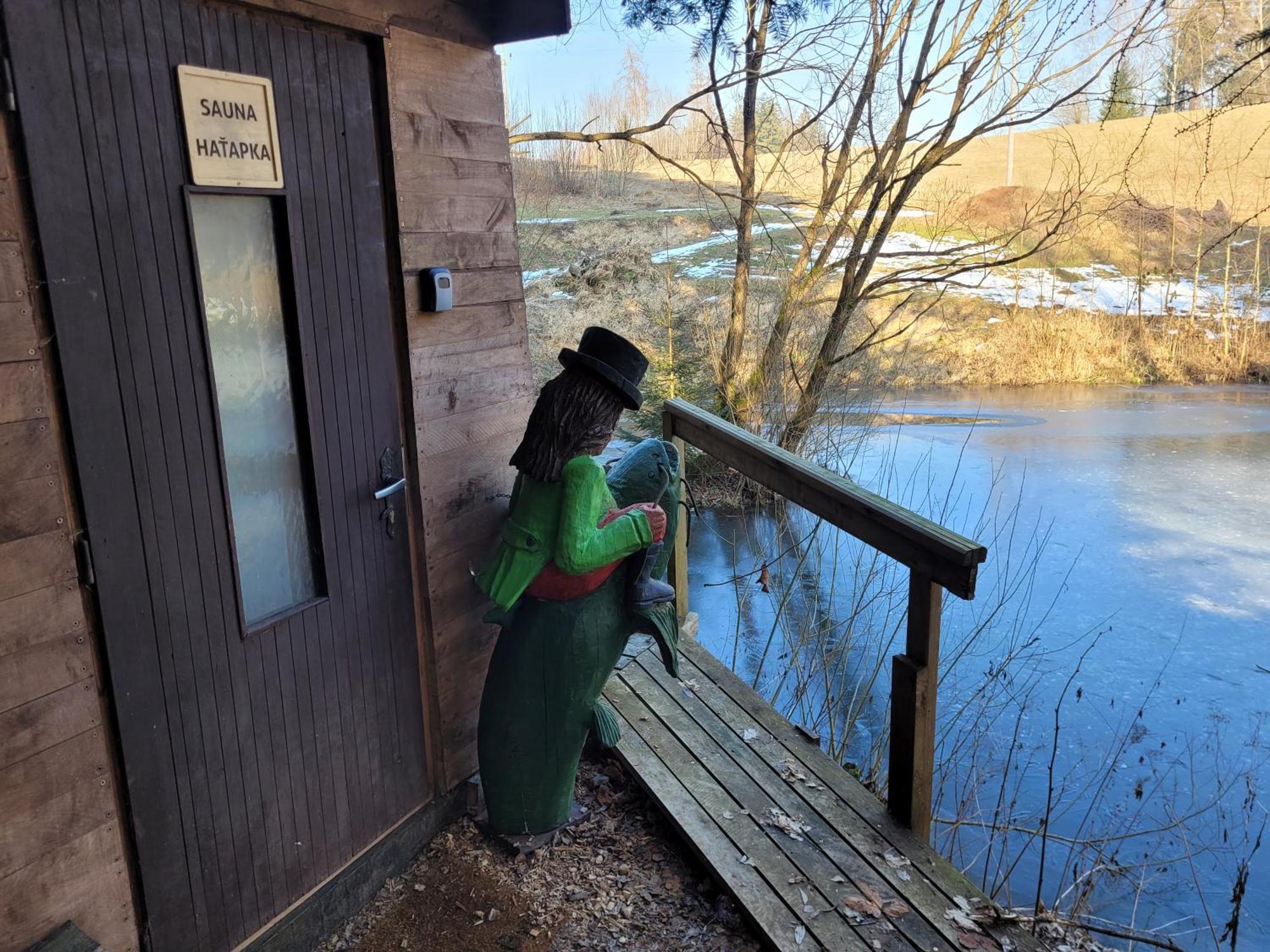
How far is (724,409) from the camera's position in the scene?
26.6 feet

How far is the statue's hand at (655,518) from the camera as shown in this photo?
102 inches

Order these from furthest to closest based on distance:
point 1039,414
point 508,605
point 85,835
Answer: point 1039,414, point 508,605, point 85,835

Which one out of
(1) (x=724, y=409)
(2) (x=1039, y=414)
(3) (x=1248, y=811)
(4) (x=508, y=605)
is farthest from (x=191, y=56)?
(2) (x=1039, y=414)

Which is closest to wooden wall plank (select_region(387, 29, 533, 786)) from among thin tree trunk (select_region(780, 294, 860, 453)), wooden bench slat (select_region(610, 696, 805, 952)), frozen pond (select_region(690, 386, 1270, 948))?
wooden bench slat (select_region(610, 696, 805, 952))

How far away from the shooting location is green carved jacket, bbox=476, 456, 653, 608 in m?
2.43

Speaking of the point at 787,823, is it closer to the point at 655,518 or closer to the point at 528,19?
the point at 655,518

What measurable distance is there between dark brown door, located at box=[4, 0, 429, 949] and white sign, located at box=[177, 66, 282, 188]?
0.09 ft

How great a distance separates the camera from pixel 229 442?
2.13 meters

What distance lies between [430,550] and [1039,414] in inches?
395

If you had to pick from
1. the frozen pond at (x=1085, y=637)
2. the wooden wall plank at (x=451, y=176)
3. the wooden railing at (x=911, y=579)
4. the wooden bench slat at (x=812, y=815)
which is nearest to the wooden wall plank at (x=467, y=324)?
the wooden wall plank at (x=451, y=176)

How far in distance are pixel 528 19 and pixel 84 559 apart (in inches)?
75.5

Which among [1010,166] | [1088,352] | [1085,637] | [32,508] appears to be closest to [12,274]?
[32,508]

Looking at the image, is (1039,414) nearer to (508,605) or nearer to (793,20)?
(793,20)

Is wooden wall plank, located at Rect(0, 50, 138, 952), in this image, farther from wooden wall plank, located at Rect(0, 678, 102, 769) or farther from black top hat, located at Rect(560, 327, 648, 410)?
black top hat, located at Rect(560, 327, 648, 410)
